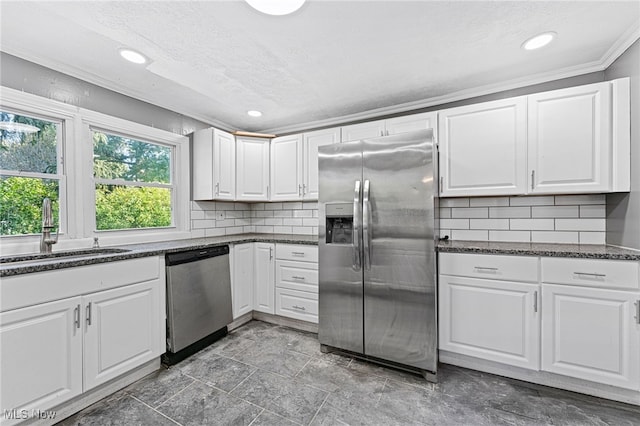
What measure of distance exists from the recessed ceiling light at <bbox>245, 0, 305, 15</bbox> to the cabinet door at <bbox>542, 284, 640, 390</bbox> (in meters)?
2.31

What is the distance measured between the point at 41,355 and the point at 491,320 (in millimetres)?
2807

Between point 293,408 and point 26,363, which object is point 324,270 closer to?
point 293,408

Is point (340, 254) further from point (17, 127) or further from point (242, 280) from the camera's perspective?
point (17, 127)

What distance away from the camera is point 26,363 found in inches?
56.5

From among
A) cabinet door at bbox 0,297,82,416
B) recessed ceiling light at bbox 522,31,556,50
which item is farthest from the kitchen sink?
recessed ceiling light at bbox 522,31,556,50

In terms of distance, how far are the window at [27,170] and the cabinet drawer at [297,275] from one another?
1.87 m

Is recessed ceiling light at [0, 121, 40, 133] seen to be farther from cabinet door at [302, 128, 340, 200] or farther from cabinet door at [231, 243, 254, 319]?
cabinet door at [302, 128, 340, 200]

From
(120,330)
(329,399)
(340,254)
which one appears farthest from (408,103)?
(120,330)

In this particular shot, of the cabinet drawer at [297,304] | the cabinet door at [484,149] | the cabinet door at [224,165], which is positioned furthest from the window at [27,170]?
the cabinet door at [484,149]

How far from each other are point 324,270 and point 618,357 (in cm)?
196

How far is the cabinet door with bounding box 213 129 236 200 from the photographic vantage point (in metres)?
2.95

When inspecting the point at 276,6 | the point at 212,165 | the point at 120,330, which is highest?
the point at 276,6

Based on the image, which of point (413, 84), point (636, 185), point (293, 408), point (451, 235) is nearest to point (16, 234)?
point (293, 408)

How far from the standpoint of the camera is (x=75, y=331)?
1622mm
